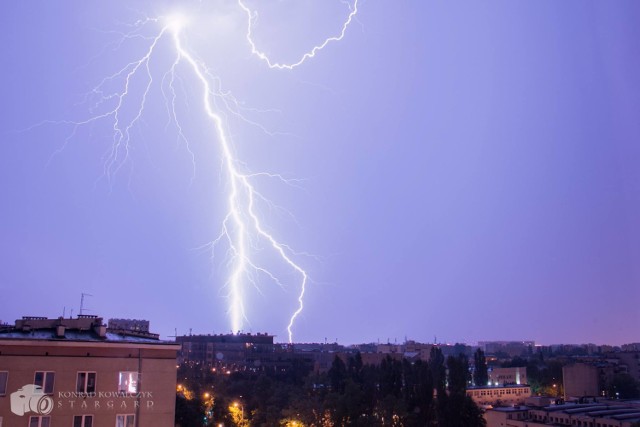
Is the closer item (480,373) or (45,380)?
(45,380)

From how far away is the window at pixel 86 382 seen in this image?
8566 mm

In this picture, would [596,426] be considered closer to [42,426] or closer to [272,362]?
[42,426]

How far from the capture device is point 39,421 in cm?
823

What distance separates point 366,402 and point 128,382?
17.7m

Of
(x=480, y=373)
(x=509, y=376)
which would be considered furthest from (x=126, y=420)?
(x=509, y=376)

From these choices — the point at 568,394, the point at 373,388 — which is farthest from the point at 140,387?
the point at 568,394

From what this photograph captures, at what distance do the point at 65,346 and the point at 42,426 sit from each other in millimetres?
1168

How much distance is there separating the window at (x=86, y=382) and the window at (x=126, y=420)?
1.99 feet

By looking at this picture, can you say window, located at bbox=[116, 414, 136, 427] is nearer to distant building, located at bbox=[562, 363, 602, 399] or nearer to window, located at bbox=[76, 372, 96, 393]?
window, located at bbox=[76, 372, 96, 393]

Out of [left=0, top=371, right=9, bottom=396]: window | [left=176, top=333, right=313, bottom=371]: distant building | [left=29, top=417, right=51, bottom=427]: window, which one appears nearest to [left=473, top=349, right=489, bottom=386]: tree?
→ [left=176, top=333, right=313, bottom=371]: distant building

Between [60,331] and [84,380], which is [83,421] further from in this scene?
[60,331]

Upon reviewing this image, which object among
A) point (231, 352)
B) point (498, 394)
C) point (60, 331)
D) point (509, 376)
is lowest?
point (498, 394)
